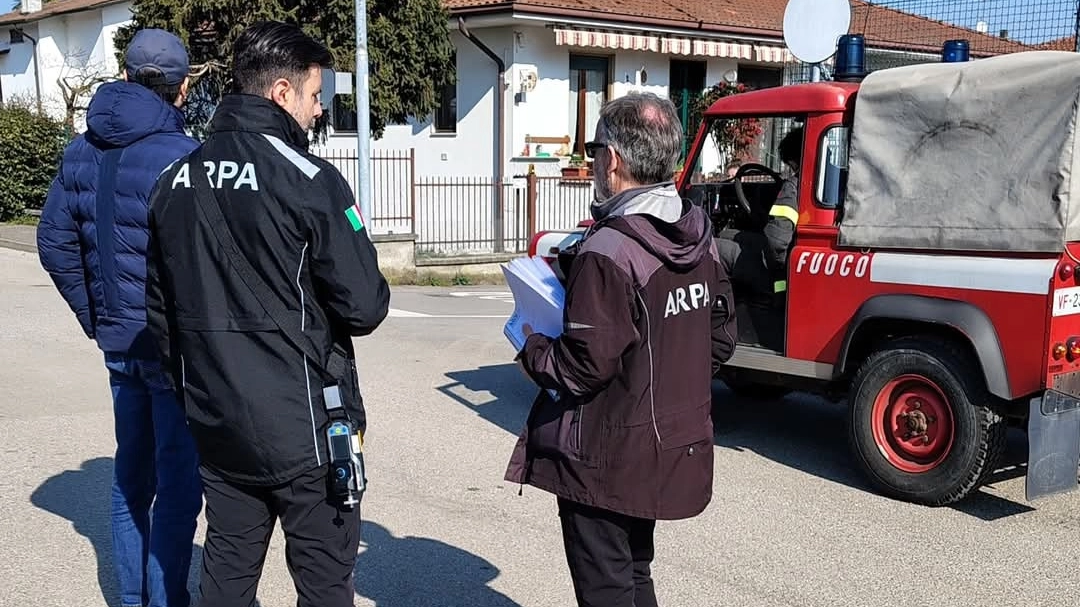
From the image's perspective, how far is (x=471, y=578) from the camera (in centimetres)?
437

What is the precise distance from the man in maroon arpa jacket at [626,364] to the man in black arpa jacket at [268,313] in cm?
53

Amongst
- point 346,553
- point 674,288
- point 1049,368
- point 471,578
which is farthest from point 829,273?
point 346,553

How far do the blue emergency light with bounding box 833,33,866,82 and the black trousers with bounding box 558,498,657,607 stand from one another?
13.7 ft

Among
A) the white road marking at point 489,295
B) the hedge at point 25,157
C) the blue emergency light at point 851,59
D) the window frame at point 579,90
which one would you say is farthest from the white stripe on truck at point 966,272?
the hedge at point 25,157

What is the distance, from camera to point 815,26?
26.6 ft

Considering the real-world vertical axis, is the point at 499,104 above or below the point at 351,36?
below

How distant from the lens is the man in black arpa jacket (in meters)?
2.65

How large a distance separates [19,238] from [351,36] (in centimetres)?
678

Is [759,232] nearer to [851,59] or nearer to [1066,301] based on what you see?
[851,59]

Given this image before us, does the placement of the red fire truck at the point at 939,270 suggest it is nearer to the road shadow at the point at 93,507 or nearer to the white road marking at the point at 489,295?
the road shadow at the point at 93,507

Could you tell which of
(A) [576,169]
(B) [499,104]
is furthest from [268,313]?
(B) [499,104]

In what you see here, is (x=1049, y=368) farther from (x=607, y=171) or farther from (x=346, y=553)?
(x=346, y=553)

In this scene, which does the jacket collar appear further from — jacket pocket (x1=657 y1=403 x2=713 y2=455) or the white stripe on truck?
the white stripe on truck

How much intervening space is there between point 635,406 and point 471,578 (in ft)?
6.09
